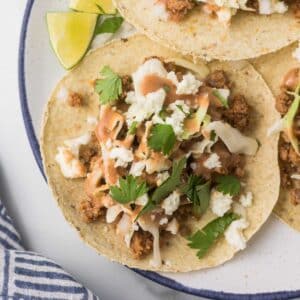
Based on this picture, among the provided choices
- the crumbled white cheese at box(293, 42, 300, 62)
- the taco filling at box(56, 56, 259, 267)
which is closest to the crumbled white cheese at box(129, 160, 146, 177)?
the taco filling at box(56, 56, 259, 267)

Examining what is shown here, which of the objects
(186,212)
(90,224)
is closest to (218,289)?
(186,212)

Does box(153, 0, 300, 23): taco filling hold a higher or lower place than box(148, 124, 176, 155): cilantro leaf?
higher

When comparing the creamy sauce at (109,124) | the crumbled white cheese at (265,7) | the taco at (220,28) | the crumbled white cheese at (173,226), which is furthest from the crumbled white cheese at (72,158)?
the crumbled white cheese at (265,7)

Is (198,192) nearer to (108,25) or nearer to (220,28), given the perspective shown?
(220,28)

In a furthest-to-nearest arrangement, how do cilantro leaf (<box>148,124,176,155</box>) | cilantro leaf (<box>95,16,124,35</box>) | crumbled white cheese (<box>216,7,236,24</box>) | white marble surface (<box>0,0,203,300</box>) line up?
white marble surface (<box>0,0,203,300</box>)
cilantro leaf (<box>95,16,124,35</box>)
crumbled white cheese (<box>216,7,236,24</box>)
cilantro leaf (<box>148,124,176,155</box>)

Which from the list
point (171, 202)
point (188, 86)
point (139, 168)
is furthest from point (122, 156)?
point (188, 86)

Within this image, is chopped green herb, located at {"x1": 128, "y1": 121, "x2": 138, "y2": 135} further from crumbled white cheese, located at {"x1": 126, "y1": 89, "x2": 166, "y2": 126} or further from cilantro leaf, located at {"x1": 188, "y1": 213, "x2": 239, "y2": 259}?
cilantro leaf, located at {"x1": 188, "y1": 213, "x2": 239, "y2": 259}
